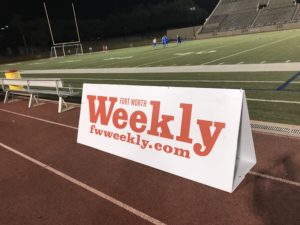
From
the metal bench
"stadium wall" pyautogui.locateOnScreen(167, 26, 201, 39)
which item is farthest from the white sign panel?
"stadium wall" pyautogui.locateOnScreen(167, 26, 201, 39)

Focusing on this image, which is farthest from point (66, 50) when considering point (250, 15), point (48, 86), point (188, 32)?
point (48, 86)

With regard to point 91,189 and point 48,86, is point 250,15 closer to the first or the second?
point 48,86

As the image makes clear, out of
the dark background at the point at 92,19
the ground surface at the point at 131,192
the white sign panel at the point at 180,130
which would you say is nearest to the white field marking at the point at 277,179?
the ground surface at the point at 131,192

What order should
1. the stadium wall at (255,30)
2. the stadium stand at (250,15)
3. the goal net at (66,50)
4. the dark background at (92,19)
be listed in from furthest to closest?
the dark background at (92,19)
the goal net at (66,50)
the stadium stand at (250,15)
the stadium wall at (255,30)

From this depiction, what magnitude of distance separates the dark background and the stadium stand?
77.3 ft

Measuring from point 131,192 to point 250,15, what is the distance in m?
58.2

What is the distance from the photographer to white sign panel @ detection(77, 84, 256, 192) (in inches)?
159

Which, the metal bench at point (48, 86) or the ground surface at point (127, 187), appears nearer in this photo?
the ground surface at point (127, 187)

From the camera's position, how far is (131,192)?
15.0ft

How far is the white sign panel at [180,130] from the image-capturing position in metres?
4.04

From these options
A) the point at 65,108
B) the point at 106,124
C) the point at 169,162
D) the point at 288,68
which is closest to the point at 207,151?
the point at 169,162

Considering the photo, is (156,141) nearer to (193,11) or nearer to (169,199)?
(169,199)

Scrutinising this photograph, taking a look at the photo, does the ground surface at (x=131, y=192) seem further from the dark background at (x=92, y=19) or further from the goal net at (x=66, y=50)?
the dark background at (x=92, y=19)

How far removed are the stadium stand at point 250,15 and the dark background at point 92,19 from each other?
23550mm
